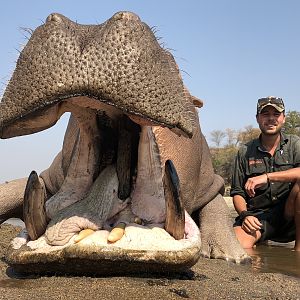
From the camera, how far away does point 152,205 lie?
124 inches

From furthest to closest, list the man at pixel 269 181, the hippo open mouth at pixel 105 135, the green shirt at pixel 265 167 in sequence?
the green shirt at pixel 265 167 < the man at pixel 269 181 < the hippo open mouth at pixel 105 135

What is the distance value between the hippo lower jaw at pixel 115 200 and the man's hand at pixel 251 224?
11.0 ft

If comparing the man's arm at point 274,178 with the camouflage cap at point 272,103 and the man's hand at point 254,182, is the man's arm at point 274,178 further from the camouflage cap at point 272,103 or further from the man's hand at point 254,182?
the camouflage cap at point 272,103

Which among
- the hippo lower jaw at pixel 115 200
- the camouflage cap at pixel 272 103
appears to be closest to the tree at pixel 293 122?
the camouflage cap at pixel 272 103

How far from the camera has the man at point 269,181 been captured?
6777mm

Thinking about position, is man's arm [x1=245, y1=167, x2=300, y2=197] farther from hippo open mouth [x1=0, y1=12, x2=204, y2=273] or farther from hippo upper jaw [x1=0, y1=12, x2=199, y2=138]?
hippo upper jaw [x1=0, y1=12, x2=199, y2=138]

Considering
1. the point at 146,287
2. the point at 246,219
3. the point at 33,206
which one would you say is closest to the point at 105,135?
the point at 33,206

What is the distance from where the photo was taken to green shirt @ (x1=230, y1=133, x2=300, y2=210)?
22.6ft

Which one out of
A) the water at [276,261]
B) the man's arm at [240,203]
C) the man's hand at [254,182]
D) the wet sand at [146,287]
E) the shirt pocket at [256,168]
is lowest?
the water at [276,261]

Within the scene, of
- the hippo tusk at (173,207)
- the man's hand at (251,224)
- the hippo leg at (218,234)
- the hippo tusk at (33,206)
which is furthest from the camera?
the man's hand at (251,224)

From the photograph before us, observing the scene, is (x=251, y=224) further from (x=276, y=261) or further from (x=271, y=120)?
(x=276, y=261)

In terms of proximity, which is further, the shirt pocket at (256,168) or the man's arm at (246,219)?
the shirt pocket at (256,168)

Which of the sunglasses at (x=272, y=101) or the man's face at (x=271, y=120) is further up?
the sunglasses at (x=272, y=101)

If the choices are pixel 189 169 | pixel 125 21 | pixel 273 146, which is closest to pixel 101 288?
pixel 125 21
